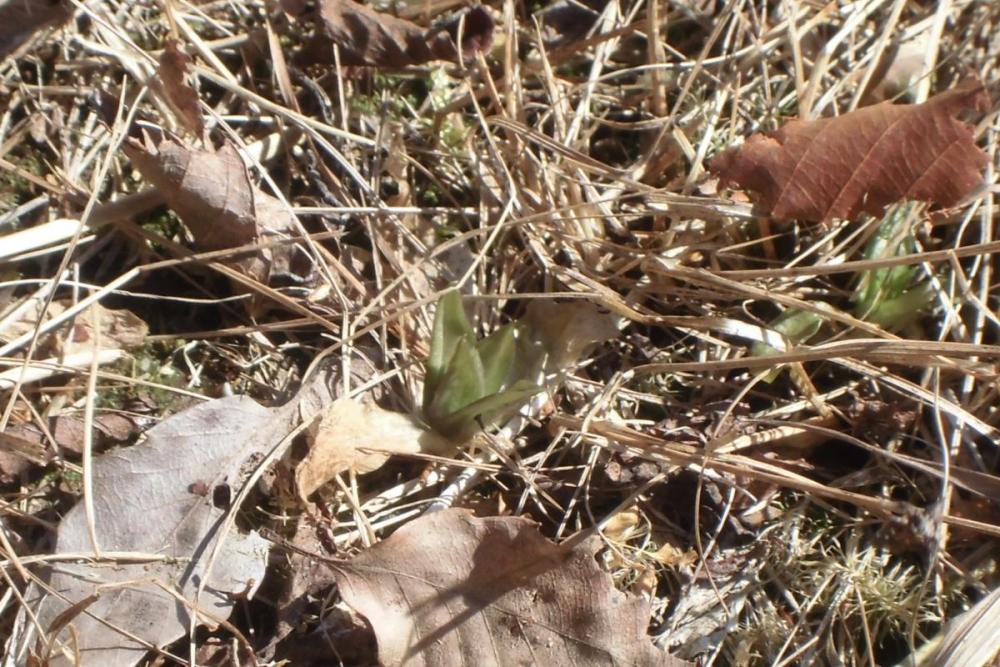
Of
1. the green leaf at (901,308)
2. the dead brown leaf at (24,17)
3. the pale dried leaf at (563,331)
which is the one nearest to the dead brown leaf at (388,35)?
the dead brown leaf at (24,17)

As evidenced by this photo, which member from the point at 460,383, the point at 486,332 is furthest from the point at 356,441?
the point at 486,332

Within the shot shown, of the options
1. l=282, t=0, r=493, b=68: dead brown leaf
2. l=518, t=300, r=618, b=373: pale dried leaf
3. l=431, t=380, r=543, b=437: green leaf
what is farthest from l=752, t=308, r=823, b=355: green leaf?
l=282, t=0, r=493, b=68: dead brown leaf

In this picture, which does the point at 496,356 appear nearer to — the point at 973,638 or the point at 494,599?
the point at 494,599

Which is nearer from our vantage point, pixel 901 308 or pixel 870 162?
pixel 870 162

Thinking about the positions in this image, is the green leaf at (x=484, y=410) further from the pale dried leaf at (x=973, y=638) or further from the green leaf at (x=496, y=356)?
the pale dried leaf at (x=973, y=638)

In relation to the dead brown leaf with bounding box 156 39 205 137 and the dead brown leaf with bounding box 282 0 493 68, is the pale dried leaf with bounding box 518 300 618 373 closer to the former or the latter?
the dead brown leaf with bounding box 282 0 493 68

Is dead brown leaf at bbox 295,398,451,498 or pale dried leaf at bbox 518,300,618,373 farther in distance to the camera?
pale dried leaf at bbox 518,300,618,373
